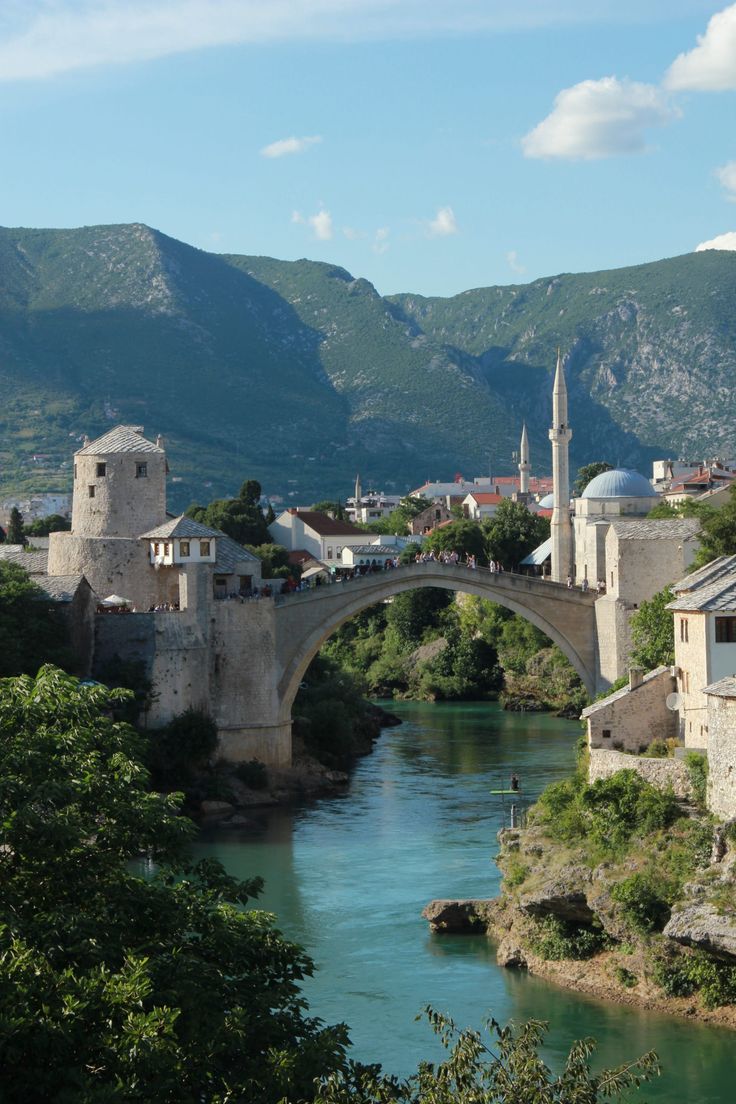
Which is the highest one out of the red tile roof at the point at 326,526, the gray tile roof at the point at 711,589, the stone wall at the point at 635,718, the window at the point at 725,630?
the red tile roof at the point at 326,526

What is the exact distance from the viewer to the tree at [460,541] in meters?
82.5

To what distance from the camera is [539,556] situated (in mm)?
78875

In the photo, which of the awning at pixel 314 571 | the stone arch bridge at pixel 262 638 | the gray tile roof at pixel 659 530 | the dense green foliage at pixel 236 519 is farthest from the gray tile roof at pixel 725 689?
the dense green foliage at pixel 236 519

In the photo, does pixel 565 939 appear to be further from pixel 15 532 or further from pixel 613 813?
pixel 15 532

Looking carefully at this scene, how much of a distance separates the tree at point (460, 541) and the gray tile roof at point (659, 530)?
2714cm

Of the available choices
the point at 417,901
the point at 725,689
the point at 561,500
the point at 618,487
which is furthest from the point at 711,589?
the point at 618,487

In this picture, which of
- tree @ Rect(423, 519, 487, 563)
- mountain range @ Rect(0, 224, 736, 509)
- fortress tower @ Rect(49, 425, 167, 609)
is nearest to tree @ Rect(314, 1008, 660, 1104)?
fortress tower @ Rect(49, 425, 167, 609)

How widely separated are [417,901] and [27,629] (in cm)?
1597

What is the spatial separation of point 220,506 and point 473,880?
54001 mm

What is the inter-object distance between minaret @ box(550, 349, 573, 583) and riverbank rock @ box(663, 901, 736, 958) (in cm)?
4082

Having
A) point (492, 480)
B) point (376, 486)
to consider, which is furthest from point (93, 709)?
point (376, 486)

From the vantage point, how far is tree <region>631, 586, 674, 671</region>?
45.1 m

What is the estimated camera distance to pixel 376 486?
16838cm

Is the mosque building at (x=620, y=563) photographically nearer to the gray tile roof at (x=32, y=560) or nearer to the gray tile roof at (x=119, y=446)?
the gray tile roof at (x=119, y=446)
